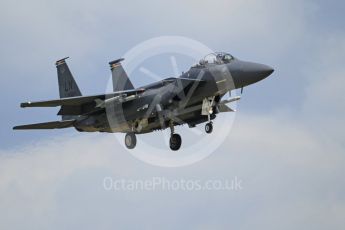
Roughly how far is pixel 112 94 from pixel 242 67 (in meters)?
6.47

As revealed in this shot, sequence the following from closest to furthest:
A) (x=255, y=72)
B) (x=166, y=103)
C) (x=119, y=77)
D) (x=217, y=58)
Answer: (x=255, y=72), (x=217, y=58), (x=166, y=103), (x=119, y=77)

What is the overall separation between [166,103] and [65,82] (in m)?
7.96

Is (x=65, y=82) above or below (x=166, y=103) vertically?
above

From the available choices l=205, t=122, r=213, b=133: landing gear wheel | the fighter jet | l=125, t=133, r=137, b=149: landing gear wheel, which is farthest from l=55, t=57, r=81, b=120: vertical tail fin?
l=205, t=122, r=213, b=133: landing gear wheel

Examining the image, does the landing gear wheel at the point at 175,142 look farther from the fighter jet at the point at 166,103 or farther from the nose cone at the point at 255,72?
the nose cone at the point at 255,72

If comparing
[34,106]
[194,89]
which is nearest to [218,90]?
[194,89]

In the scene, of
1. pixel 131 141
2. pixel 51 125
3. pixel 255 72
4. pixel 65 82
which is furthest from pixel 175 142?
pixel 65 82

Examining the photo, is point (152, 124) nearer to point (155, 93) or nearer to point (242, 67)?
point (155, 93)

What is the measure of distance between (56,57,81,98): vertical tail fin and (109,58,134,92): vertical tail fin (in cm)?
201

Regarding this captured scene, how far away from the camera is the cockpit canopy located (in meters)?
41.7

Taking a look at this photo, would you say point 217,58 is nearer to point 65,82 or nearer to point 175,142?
point 175,142

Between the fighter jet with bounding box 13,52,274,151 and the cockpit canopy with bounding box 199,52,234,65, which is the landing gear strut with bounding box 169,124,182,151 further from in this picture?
the cockpit canopy with bounding box 199,52,234,65

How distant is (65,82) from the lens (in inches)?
1901

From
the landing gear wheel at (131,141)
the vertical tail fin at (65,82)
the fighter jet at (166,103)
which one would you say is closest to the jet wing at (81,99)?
the fighter jet at (166,103)
